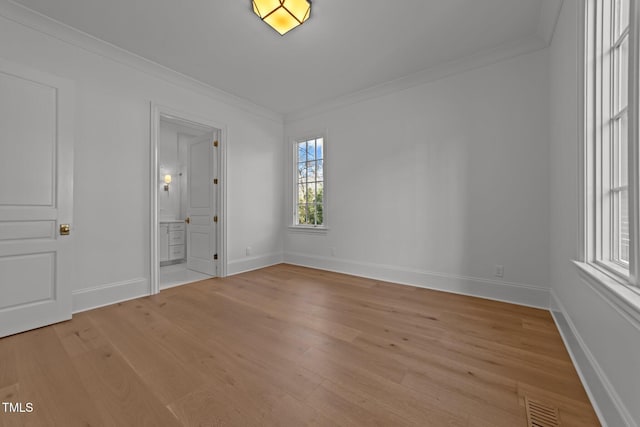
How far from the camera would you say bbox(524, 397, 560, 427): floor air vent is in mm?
1251

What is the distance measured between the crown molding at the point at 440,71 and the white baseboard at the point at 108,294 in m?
3.74

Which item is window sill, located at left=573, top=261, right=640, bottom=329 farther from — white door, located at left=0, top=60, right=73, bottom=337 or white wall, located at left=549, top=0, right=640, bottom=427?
white door, located at left=0, top=60, right=73, bottom=337

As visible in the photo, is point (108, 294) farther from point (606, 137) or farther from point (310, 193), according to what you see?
point (606, 137)

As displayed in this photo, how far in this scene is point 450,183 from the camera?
325cm

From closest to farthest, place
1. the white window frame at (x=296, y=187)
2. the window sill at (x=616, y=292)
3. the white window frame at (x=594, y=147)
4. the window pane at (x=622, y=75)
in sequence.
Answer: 1. the window sill at (x=616, y=292)
2. the window pane at (x=622, y=75)
3. the white window frame at (x=594, y=147)
4. the white window frame at (x=296, y=187)

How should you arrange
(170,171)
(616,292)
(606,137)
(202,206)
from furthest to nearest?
(170,171), (202,206), (606,137), (616,292)

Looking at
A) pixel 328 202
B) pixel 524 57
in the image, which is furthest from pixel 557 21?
pixel 328 202

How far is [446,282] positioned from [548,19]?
2894mm

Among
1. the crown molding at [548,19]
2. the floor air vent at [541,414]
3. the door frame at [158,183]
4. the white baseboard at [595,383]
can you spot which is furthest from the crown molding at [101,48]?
the white baseboard at [595,383]

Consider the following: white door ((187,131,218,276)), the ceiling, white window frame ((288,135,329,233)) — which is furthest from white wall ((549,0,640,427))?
white door ((187,131,218,276))

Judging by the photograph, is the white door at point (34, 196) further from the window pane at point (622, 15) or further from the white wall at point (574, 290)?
the window pane at point (622, 15)

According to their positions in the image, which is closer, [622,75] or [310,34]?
[622,75]

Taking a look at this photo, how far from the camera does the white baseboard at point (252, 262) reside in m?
4.15

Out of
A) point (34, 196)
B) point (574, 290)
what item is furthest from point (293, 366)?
point (34, 196)
